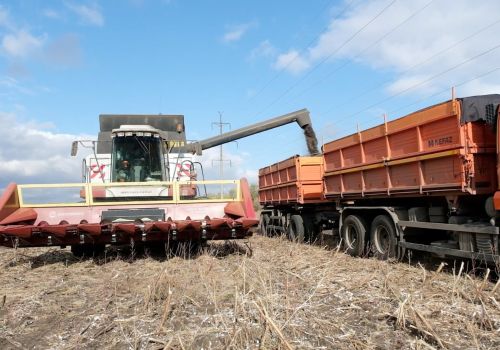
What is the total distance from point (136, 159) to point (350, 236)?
16.8ft

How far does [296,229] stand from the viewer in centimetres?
1363

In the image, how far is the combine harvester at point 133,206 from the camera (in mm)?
7729

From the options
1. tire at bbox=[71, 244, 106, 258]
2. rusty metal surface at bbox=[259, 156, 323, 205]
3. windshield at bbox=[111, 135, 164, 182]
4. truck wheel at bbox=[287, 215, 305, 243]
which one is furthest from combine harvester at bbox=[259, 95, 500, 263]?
tire at bbox=[71, 244, 106, 258]

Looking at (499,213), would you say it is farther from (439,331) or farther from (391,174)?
(439,331)

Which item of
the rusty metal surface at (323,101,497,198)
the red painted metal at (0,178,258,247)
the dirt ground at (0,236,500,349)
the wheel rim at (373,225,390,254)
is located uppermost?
the rusty metal surface at (323,101,497,198)

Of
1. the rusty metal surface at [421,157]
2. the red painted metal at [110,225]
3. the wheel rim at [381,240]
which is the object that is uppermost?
the rusty metal surface at [421,157]

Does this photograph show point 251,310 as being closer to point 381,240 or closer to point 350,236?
point 381,240

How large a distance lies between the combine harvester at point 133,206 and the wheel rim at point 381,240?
2549mm

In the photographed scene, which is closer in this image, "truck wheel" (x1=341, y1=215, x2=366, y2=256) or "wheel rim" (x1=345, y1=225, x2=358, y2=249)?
"truck wheel" (x1=341, y1=215, x2=366, y2=256)

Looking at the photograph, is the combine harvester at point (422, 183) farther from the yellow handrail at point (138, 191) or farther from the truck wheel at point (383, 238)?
the yellow handrail at point (138, 191)

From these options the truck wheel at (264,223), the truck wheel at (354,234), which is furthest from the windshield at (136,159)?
the truck wheel at (264,223)

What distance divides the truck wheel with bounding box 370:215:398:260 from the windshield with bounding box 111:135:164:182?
4.79m

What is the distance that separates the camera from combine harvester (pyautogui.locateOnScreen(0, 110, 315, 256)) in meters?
7.73

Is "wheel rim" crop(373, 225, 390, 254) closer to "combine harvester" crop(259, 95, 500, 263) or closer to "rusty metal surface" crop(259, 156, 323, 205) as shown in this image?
"combine harvester" crop(259, 95, 500, 263)
